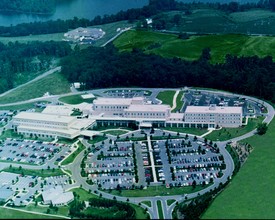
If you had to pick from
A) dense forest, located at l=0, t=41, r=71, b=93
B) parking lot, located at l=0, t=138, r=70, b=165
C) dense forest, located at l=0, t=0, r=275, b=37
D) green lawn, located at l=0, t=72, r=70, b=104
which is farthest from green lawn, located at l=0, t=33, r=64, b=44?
parking lot, located at l=0, t=138, r=70, b=165

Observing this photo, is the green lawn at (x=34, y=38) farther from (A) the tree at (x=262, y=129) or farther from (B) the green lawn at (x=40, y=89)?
(A) the tree at (x=262, y=129)

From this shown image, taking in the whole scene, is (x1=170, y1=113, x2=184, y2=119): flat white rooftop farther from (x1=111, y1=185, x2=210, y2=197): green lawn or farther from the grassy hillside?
the grassy hillside

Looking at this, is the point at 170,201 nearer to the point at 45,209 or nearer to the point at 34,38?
the point at 45,209

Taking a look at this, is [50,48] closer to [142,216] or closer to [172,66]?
[172,66]

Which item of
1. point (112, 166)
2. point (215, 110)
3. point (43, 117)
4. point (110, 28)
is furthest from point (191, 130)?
point (110, 28)

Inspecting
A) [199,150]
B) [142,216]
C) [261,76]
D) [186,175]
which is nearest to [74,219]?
[142,216]
